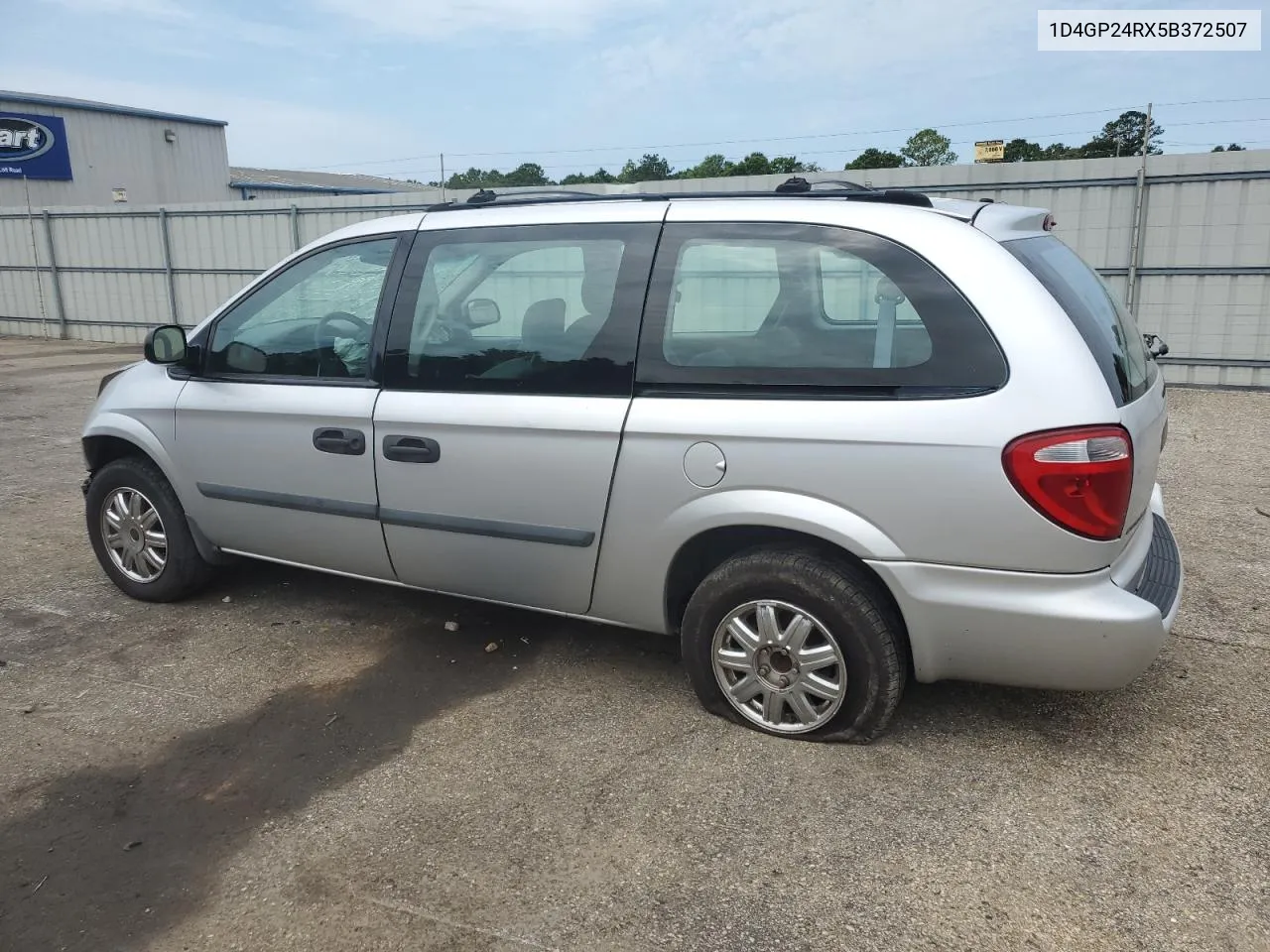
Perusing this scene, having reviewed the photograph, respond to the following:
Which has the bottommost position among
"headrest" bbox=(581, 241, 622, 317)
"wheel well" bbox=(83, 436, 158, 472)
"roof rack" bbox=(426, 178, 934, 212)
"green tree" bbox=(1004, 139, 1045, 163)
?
"wheel well" bbox=(83, 436, 158, 472)

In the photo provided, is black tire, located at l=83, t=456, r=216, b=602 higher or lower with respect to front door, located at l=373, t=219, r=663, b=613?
lower

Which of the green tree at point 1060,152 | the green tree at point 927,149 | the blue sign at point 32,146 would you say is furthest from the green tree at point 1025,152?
the blue sign at point 32,146

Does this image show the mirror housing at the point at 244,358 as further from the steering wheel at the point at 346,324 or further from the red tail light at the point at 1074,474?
the red tail light at the point at 1074,474

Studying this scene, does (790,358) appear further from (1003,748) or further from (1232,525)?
(1232,525)

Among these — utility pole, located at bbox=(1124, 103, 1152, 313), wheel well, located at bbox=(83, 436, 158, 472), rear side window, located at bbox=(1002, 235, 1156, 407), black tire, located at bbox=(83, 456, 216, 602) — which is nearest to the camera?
rear side window, located at bbox=(1002, 235, 1156, 407)

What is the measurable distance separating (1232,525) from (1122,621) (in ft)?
11.3

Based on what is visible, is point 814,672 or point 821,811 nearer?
point 821,811

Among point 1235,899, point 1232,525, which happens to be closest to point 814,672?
point 1235,899

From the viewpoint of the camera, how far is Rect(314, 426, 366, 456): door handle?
12.2ft

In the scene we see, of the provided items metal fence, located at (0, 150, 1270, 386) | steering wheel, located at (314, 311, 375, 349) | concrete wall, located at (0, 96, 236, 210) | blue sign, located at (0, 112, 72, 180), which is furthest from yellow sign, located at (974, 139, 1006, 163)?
blue sign, located at (0, 112, 72, 180)

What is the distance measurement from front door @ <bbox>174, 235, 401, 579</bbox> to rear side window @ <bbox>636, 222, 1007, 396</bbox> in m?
1.23

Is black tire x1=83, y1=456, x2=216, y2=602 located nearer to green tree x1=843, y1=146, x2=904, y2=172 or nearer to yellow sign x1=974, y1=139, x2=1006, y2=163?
yellow sign x1=974, y1=139, x2=1006, y2=163

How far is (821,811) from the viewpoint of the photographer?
2818 mm

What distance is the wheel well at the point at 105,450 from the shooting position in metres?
4.53
